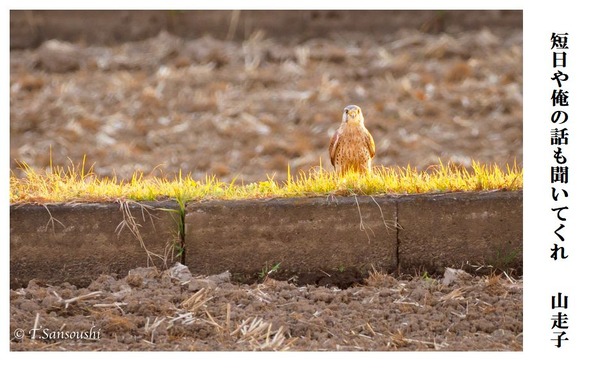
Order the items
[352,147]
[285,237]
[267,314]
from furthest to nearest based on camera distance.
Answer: [352,147], [285,237], [267,314]

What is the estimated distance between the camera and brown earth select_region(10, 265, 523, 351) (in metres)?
4.71

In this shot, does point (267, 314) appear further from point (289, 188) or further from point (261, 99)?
point (261, 99)

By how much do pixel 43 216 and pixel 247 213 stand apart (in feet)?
3.76

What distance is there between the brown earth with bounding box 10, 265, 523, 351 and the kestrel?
3.17 ft

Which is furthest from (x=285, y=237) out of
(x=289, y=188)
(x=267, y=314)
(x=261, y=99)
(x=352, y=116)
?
(x=261, y=99)

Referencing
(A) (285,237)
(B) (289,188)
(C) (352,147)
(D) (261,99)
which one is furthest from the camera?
(D) (261,99)

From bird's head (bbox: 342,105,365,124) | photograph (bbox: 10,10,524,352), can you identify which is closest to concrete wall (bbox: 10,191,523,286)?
photograph (bbox: 10,10,524,352)

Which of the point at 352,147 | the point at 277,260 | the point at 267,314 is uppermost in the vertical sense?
the point at 352,147

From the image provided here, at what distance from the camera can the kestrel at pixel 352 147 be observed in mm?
6129

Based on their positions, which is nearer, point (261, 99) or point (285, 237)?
point (285, 237)

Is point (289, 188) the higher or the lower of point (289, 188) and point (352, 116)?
the lower

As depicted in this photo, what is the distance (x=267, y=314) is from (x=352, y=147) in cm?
156

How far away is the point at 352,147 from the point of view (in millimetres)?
6125

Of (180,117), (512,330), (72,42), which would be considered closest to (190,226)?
(512,330)
